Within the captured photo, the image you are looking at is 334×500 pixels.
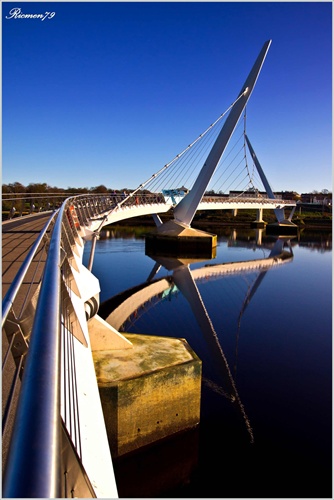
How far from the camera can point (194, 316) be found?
962 centimetres

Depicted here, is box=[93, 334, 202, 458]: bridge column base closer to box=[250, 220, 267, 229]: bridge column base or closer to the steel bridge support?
the steel bridge support

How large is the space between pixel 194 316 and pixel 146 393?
224 inches

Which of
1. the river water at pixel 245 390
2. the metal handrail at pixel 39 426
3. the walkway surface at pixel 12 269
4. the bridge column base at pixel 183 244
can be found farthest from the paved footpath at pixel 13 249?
the bridge column base at pixel 183 244

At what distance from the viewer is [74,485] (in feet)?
3.70

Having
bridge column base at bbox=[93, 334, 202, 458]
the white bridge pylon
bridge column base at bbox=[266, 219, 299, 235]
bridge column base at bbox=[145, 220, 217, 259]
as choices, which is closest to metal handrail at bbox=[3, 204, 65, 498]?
bridge column base at bbox=[93, 334, 202, 458]

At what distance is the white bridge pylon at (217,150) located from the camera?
18719mm

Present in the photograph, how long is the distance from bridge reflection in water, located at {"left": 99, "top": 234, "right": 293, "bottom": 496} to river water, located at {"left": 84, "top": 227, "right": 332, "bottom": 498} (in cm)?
2

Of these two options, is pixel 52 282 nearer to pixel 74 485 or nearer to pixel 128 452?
pixel 74 485

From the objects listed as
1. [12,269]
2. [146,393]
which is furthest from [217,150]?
[12,269]

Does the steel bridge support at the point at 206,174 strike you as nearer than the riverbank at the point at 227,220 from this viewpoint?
Yes

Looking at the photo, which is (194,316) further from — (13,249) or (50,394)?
(50,394)

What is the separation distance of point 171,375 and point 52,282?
3.24 meters

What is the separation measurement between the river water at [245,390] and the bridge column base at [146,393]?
0.18 metres

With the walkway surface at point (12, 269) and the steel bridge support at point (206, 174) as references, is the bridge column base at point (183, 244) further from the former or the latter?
the walkway surface at point (12, 269)
